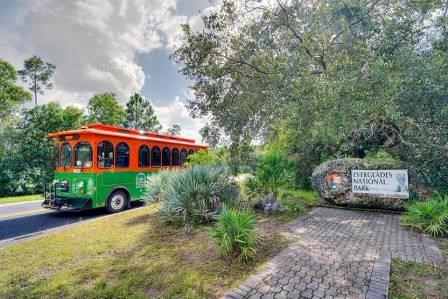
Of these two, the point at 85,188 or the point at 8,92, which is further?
the point at 8,92

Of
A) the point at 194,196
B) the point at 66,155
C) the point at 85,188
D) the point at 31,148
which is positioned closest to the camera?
the point at 194,196

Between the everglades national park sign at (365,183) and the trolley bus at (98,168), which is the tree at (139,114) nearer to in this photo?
the trolley bus at (98,168)

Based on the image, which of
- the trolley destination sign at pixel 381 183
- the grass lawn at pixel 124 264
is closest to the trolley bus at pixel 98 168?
the grass lawn at pixel 124 264

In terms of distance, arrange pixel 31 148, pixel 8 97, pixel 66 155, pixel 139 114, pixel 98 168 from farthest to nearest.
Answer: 1. pixel 139 114
2. pixel 31 148
3. pixel 8 97
4. pixel 66 155
5. pixel 98 168

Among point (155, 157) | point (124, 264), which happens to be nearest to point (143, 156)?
point (155, 157)

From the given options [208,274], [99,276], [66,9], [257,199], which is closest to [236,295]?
[208,274]

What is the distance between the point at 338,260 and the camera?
4047 millimetres

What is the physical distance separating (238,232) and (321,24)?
5.38 m

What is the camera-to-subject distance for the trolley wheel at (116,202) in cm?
867

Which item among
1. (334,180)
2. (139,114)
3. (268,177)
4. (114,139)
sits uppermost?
(139,114)

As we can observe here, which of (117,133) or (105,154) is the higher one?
(117,133)

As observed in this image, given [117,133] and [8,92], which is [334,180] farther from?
[8,92]

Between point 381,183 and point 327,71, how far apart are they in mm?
4483

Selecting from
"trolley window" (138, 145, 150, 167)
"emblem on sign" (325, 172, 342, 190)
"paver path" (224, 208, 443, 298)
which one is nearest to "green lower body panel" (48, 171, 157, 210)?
"trolley window" (138, 145, 150, 167)
